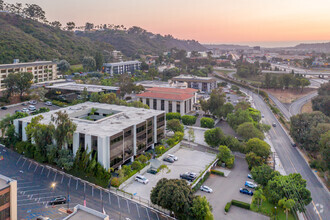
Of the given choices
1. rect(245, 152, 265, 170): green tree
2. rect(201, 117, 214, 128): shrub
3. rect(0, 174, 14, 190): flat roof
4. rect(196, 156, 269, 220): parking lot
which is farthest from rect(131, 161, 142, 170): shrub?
rect(201, 117, 214, 128): shrub

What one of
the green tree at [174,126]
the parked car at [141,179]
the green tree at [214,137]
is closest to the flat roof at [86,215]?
the parked car at [141,179]

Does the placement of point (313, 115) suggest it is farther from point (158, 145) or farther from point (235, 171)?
point (158, 145)

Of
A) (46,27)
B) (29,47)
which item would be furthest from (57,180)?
(46,27)

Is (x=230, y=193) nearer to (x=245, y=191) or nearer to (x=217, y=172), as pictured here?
(x=245, y=191)

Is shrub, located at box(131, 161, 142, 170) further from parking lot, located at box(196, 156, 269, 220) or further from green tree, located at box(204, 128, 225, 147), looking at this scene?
green tree, located at box(204, 128, 225, 147)

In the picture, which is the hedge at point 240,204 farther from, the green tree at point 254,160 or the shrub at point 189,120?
the shrub at point 189,120

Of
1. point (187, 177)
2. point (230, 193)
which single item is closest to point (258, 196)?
point (230, 193)
